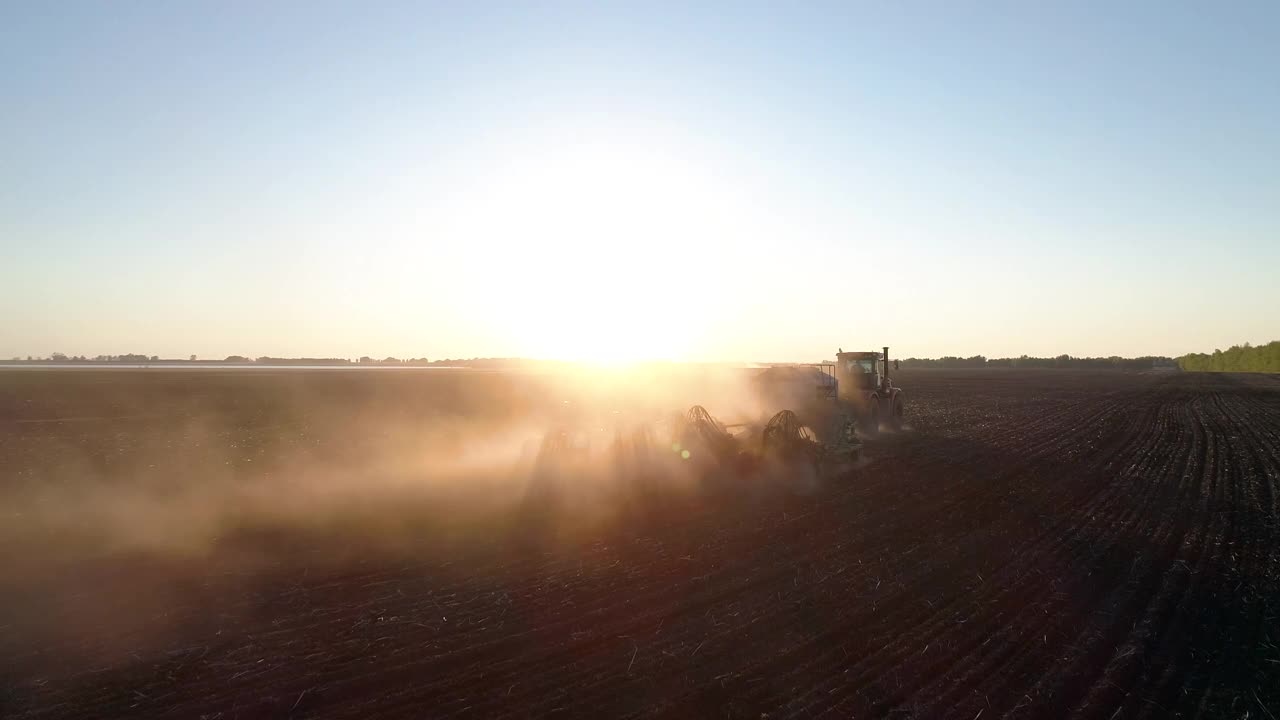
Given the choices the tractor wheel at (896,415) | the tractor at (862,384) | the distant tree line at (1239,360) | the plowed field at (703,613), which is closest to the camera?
the plowed field at (703,613)

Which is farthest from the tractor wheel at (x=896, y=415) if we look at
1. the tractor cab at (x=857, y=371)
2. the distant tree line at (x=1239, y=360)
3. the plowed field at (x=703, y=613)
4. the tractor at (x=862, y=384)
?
the distant tree line at (x=1239, y=360)

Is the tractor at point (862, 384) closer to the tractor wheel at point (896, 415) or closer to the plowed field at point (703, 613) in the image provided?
the tractor wheel at point (896, 415)

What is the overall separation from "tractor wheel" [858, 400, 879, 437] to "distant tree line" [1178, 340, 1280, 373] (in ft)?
382

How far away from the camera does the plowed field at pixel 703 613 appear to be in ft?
22.5

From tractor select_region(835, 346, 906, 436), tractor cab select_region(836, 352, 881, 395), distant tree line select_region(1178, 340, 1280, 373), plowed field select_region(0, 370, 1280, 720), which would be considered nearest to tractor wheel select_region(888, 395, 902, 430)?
tractor select_region(835, 346, 906, 436)

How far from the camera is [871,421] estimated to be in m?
27.3

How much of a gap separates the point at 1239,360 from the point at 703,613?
15960 cm

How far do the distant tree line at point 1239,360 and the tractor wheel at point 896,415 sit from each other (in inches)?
4472

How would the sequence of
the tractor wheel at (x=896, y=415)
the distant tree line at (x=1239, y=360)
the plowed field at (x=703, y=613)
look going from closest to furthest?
the plowed field at (x=703, y=613)
the tractor wheel at (x=896, y=415)
the distant tree line at (x=1239, y=360)

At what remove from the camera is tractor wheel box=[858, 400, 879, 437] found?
88.0 ft

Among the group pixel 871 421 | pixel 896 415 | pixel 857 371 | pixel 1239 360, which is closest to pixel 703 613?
pixel 857 371

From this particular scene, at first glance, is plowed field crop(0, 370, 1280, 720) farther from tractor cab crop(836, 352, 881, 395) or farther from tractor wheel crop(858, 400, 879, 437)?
tractor cab crop(836, 352, 881, 395)

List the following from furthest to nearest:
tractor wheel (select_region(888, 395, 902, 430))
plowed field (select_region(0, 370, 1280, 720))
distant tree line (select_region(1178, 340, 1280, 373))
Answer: distant tree line (select_region(1178, 340, 1280, 373)), tractor wheel (select_region(888, 395, 902, 430)), plowed field (select_region(0, 370, 1280, 720))

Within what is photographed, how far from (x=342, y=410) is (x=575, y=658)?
120 feet
